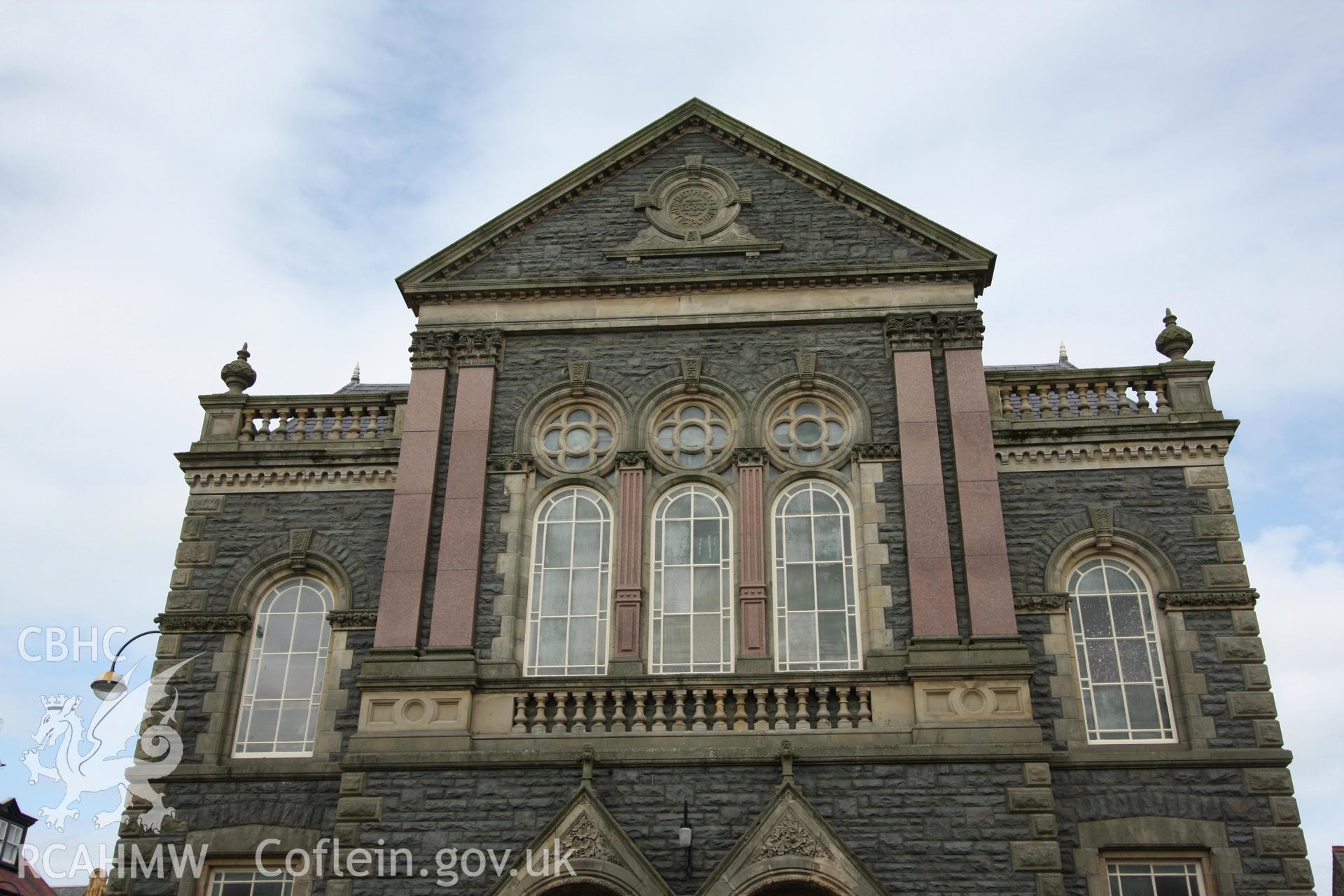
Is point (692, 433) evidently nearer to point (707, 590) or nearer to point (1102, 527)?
point (707, 590)

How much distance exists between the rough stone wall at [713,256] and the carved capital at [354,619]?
515cm

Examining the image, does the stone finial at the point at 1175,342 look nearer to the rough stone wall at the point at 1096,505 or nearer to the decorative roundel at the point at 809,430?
the rough stone wall at the point at 1096,505

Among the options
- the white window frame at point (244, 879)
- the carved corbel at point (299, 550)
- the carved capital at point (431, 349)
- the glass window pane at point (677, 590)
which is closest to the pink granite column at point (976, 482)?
the glass window pane at point (677, 590)

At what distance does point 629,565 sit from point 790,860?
425cm

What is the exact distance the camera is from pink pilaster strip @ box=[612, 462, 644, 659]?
622 inches

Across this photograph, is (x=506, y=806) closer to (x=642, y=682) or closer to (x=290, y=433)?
(x=642, y=682)

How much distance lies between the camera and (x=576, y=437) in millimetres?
17531

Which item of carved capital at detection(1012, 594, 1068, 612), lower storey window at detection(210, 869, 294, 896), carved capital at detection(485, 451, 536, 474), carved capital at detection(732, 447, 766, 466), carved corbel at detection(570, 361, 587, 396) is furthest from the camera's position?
carved corbel at detection(570, 361, 587, 396)

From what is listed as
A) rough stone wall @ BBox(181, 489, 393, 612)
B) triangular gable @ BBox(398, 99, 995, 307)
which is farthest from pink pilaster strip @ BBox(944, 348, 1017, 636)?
rough stone wall @ BBox(181, 489, 393, 612)

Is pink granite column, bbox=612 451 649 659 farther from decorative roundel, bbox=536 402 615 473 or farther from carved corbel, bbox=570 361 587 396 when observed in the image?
carved corbel, bbox=570 361 587 396

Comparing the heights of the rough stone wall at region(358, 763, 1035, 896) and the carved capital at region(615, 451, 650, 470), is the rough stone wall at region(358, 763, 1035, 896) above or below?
below

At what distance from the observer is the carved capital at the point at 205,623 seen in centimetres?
1705

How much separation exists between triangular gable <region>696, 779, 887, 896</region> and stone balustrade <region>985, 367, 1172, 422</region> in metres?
6.57

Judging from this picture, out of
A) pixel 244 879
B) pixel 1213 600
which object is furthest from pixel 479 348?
pixel 1213 600
